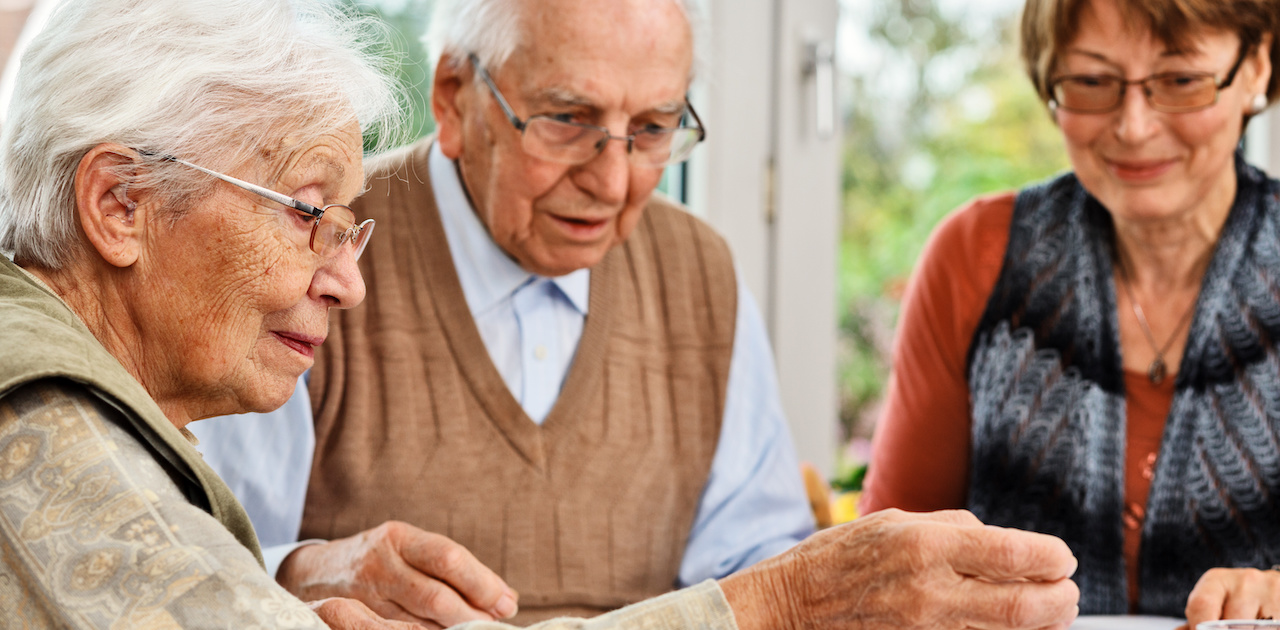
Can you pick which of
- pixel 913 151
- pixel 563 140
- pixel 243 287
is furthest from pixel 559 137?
pixel 913 151

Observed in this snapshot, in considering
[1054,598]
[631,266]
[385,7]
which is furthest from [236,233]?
[385,7]

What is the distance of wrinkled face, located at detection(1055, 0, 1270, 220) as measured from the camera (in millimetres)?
1816

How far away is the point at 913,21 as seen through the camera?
2.81 meters

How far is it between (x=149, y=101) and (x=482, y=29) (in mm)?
768

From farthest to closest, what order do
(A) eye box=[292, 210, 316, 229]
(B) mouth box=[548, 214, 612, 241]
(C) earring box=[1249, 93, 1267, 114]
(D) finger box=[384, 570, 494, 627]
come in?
1. (C) earring box=[1249, 93, 1267, 114]
2. (B) mouth box=[548, 214, 612, 241]
3. (D) finger box=[384, 570, 494, 627]
4. (A) eye box=[292, 210, 316, 229]

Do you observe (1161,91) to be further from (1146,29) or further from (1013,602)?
(1013,602)

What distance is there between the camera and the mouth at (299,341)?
44.5 inches

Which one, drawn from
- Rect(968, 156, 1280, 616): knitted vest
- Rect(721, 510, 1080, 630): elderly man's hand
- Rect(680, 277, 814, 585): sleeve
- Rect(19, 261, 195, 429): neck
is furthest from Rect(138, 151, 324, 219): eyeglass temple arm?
Rect(968, 156, 1280, 616): knitted vest

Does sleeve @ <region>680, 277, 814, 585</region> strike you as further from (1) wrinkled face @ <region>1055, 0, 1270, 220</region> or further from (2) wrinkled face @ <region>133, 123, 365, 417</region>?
(2) wrinkled face @ <region>133, 123, 365, 417</region>

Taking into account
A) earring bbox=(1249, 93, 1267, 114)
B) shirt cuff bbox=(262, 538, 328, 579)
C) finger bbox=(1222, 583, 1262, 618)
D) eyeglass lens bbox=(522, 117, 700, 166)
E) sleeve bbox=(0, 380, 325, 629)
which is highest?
earring bbox=(1249, 93, 1267, 114)

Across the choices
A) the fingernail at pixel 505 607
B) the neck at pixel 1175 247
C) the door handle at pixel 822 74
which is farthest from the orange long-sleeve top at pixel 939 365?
the fingernail at pixel 505 607

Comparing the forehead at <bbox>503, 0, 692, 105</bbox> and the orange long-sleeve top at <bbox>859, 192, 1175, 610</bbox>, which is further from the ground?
the forehead at <bbox>503, 0, 692, 105</bbox>

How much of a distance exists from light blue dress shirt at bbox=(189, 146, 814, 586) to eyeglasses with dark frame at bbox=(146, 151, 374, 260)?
516 mm

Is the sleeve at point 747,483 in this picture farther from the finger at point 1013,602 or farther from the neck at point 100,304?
the neck at point 100,304
